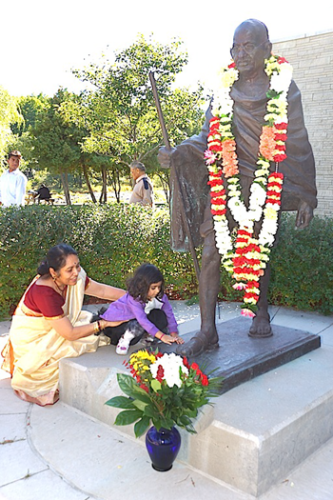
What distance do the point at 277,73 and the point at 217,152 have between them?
0.67 metres

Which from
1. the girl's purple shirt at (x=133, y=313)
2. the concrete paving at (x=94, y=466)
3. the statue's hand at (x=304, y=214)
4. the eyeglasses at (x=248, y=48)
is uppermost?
the eyeglasses at (x=248, y=48)

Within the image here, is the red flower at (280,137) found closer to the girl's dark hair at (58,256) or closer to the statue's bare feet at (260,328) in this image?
the statue's bare feet at (260,328)

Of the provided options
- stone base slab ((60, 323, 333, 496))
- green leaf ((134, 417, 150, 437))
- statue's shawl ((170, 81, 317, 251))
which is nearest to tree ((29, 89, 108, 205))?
statue's shawl ((170, 81, 317, 251))

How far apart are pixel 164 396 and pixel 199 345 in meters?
0.91

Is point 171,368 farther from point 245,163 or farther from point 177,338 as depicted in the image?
point 245,163

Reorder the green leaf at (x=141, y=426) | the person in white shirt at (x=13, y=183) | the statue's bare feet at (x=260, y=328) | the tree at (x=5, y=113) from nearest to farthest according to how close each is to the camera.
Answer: the green leaf at (x=141, y=426)
the statue's bare feet at (x=260, y=328)
the person in white shirt at (x=13, y=183)
the tree at (x=5, y=113)

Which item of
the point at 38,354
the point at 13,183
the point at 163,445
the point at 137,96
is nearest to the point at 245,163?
the point at 163,445


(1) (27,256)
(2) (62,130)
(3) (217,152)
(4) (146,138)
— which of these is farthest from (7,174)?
(2) (62,130)

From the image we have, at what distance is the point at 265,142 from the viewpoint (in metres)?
3.20

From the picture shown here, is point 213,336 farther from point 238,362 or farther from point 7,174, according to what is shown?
point 7,174

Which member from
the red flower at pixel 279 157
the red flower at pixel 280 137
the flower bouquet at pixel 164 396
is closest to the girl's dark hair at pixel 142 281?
the flower bouquet at pixel 164 396

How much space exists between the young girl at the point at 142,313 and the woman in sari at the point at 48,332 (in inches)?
4.2

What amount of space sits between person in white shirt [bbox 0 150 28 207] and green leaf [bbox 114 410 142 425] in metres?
4.98

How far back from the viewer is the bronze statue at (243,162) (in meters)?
3.31
